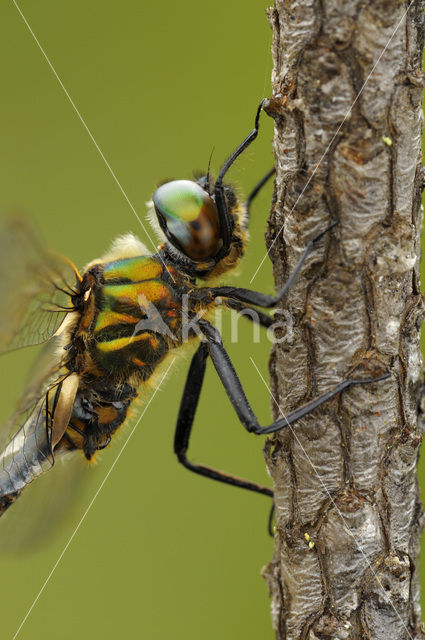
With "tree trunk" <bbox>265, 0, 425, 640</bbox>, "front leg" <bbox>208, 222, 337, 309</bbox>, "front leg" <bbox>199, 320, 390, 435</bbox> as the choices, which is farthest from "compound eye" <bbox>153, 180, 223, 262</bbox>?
"tree trunk" <bbox>265, 0, 425, 640</bbox>

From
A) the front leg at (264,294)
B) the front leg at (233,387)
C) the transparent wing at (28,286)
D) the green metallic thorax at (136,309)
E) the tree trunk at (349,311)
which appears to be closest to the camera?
the tree trunk at (349,311)

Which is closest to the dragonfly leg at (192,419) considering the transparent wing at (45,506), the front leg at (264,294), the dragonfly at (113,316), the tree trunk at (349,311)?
the dragonfly at (113,316)

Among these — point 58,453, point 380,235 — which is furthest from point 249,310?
point 58,453

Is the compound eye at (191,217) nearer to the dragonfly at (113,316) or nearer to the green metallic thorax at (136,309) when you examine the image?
the dragonfly at (113,316)

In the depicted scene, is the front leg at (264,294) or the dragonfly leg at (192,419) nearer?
the front leg at (264,294)

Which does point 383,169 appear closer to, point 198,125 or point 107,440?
point 107,440

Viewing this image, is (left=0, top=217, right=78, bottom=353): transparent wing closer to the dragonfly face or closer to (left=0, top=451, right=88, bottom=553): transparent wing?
the dragonfly face
